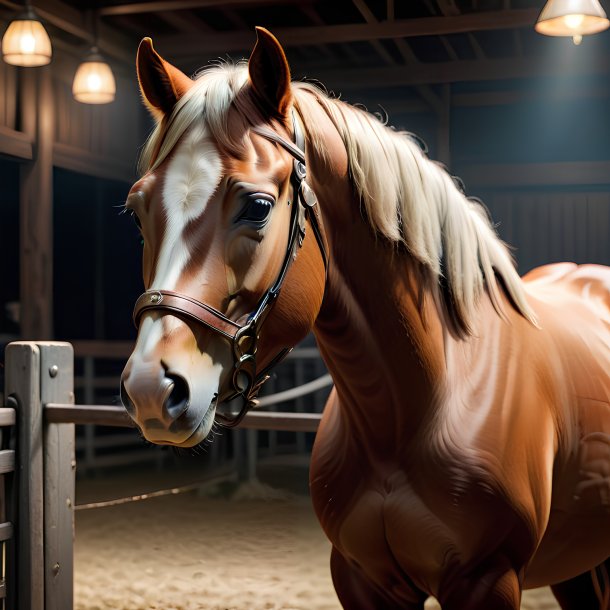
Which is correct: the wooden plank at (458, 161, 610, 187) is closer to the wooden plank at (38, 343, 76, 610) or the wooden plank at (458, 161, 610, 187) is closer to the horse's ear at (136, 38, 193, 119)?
the wooden plank at (38, 343, 76, 610)

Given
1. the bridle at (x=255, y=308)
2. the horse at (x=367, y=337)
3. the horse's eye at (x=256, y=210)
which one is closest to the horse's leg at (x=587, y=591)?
the horse at (x=367, y=337)

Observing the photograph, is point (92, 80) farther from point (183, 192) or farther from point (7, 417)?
point (183, 192)

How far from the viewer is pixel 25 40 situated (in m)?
5.06

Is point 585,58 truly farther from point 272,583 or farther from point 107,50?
point 272,583

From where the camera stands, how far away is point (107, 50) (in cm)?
686

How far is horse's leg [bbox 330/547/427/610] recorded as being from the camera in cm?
163

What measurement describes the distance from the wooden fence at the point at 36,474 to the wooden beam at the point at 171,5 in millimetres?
3925

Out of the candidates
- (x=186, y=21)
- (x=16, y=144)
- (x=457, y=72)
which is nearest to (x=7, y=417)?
(x=16, y=144)

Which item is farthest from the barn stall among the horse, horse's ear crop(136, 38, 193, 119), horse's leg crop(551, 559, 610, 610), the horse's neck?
horse's ear crop(136, 38, 193, 119)

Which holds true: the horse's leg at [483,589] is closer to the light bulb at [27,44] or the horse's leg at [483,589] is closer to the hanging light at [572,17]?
the hanging light at [572,17]

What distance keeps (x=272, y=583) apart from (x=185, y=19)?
14.4 feet

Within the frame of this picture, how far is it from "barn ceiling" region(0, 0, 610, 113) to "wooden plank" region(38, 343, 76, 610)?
12.9ft

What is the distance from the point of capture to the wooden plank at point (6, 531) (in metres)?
2.54

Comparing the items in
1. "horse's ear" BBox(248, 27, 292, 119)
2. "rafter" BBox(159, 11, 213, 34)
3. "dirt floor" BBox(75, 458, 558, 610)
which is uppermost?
"rafter" BBox(159, 11, 213, 34)
